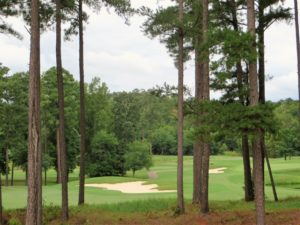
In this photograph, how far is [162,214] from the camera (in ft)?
59.4

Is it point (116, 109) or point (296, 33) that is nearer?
point (296, 33)

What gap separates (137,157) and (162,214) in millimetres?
32161

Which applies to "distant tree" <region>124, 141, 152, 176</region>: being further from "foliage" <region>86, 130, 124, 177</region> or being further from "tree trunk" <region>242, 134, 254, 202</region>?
"tree trunk" <region>242, 134, 254, 202</region>

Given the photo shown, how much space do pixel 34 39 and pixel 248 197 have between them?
1201 centimetres

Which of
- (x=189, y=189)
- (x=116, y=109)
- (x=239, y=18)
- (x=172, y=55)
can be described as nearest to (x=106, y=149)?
(x=116, y=109)

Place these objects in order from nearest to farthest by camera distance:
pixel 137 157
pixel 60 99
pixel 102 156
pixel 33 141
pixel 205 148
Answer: pixel 33 141
pixel 205 148
pixel 60 99
pixel 137 157
pixel 102 156

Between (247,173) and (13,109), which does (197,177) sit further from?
(13,109)

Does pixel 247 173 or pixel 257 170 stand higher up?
pixel 257 170

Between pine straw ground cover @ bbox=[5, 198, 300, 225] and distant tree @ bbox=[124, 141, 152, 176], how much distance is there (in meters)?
28.6

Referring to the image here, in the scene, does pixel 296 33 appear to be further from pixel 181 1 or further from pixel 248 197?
pixel 248 197

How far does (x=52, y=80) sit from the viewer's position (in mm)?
42469

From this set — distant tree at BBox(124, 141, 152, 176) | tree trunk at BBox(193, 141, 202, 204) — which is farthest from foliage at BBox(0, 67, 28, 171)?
tree trunk at BBox(193, 141, 202, 204)

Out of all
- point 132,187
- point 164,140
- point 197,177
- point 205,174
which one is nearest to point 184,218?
point 205,174

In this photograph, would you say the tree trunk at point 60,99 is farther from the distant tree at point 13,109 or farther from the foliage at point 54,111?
the distant tree at point 13,109
